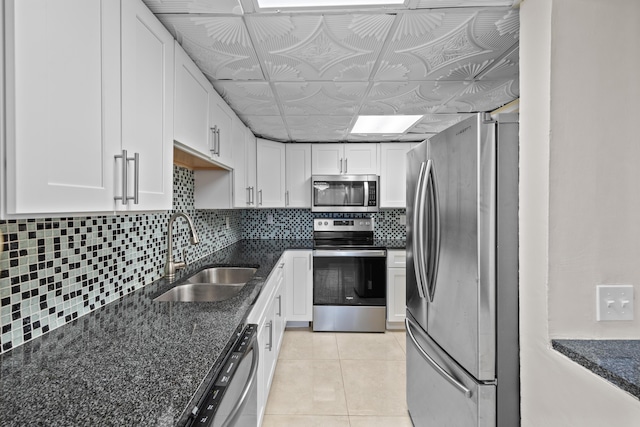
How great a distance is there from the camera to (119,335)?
1.05 metres

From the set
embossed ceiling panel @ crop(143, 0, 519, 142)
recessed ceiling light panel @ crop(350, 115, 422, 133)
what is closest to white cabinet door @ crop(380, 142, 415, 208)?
recessed ceiling light panel @ crop(350, 115, 422, 133)

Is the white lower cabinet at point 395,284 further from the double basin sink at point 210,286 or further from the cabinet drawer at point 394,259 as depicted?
the double basin sink at point 210,286

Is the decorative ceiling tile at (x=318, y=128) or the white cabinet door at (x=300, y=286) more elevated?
the decorative ceiling tile at (x=318, y=128)

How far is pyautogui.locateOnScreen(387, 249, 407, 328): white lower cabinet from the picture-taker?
322cm

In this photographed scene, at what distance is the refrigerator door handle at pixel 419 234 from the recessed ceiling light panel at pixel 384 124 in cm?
115

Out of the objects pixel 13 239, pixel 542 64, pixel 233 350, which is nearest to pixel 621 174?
pixel 542 64

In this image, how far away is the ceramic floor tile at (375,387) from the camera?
6.54 feet

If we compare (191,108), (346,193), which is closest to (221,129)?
(191,108)

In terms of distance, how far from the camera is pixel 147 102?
1.12 m

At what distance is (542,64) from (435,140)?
531mm

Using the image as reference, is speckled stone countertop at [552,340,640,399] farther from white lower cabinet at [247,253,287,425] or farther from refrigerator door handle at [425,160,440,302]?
white lower cabinet at [247,253,287,425]

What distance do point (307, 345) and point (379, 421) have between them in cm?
113

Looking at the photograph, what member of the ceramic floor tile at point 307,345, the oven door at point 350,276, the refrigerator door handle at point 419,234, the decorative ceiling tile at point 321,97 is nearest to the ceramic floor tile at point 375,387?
the ceramic floor tile at point 307,345

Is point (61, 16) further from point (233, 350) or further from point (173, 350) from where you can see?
point (233, 350)
